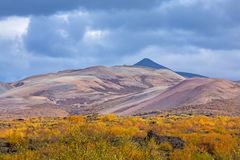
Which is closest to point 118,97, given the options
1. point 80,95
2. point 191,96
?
point 80,95

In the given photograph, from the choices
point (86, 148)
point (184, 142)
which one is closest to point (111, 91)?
point (184, 142)

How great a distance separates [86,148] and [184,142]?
12.8 m

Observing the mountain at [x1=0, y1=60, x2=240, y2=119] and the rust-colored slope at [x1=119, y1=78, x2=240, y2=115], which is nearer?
the mountain at [x1=0, y1=60, x2=240, y2=119]

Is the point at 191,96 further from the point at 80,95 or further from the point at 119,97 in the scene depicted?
the point at 80,95

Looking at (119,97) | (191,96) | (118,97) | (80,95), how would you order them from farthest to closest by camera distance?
(80,95), (118,97), (119,97), (191,96)

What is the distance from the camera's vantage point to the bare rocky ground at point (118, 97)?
94.6m

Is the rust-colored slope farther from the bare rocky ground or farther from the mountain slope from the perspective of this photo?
the mountain slope

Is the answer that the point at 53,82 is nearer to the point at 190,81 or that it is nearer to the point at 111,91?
the point at 111,91

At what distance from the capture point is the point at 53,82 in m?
176

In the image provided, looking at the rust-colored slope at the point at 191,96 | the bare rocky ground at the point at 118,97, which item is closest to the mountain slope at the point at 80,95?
the bare rocky ground at the point at 118,97

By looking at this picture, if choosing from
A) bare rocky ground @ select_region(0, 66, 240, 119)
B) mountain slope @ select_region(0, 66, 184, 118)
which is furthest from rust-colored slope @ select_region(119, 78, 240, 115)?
mountain slope @ select_region(0, 66, 184, 118)

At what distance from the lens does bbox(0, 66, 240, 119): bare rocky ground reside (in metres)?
94.6

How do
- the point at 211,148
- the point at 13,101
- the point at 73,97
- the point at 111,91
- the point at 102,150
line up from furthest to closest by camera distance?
the point at 111,91 < the point at 73,97 < the point at 13,101 < the point at 211,148 < the point at 102,150

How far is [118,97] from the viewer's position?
140125mm
